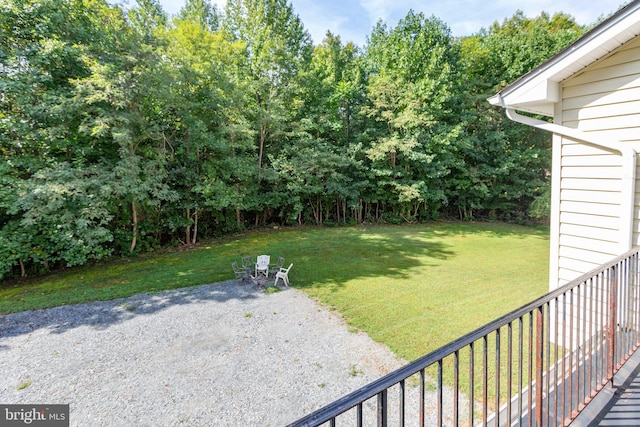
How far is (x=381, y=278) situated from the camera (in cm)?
783

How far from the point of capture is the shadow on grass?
18.1 feet

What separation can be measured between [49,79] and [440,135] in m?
14.8

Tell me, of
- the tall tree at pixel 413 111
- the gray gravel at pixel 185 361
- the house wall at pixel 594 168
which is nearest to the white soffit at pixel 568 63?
the house wall at pixel 594 168

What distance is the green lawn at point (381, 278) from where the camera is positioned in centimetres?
555

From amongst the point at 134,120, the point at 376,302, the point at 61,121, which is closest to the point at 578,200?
the point at 376,302

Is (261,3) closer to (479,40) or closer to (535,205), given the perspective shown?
(479,40)

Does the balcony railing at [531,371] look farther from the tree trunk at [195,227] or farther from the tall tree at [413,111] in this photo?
the tall tree at [413,111]

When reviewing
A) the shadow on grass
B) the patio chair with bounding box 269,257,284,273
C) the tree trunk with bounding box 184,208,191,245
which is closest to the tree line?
the tree trunk with bounding box 184,208,191,245

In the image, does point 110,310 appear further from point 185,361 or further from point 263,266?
point 263,266

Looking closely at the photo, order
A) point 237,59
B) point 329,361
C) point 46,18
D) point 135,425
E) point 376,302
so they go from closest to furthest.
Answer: point 135,425, point 329,361, point 376,302, point 46,18, point 237,59

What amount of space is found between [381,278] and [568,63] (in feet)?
18.1

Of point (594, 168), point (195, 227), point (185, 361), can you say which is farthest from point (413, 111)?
point (185, 361)

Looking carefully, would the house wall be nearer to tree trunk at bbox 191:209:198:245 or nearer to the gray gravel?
→ the gray gravel

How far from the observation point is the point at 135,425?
10.9 feet
